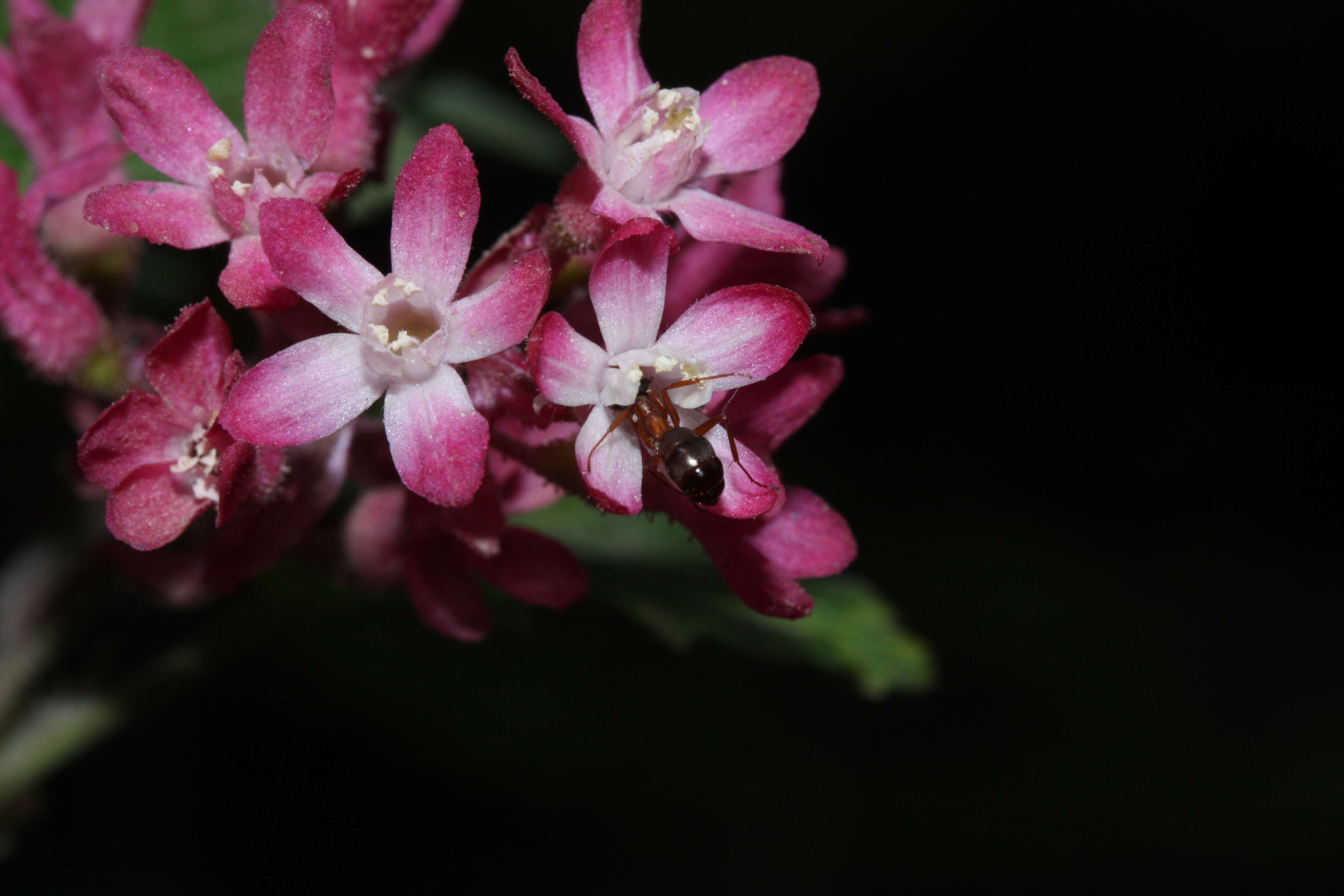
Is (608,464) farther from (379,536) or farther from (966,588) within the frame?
(966,588)

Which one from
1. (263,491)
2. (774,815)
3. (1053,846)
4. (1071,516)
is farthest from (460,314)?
(1071,516)

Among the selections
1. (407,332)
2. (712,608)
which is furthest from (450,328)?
(712,608)

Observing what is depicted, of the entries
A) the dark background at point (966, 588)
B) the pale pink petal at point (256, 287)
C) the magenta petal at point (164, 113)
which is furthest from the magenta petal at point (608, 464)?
the dark background at point (966, 588)

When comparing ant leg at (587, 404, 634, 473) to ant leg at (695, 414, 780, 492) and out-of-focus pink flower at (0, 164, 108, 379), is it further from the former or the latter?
out-of-focus pink flower at (0, 164, 108, 379)

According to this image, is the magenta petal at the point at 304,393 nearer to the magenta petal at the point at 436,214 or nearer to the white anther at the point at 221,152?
the magenta petal at the point at 436,214

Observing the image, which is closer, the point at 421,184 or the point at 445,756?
the point at 421,184

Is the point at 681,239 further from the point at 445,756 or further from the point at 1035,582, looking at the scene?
the point at 1035,582
